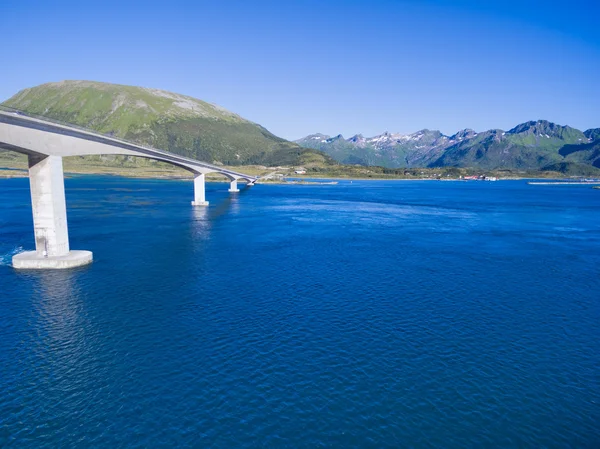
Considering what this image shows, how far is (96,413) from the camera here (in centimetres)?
1898

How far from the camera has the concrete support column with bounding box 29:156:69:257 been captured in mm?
42125

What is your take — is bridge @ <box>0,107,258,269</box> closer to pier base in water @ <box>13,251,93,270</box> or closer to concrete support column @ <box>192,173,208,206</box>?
pier base in water @ <box>13,251,93,270</box>

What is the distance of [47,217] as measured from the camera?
42.6 m

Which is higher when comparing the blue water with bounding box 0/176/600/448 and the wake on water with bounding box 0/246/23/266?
the wake on water with bounding box 0/246/23/266

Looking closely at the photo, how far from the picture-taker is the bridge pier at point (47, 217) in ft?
138

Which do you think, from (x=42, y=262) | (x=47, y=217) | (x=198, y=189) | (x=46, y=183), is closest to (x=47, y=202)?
(x=47, y=217)

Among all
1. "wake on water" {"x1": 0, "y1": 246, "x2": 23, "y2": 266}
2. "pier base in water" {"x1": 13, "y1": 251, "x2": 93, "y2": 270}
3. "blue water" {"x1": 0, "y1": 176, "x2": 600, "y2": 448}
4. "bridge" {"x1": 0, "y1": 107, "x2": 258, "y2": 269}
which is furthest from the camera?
"wake on water" {"x1": 0, "y1": 246, "x2": 23, "y2": 266}

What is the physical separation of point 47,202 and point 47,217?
1751 millimetres

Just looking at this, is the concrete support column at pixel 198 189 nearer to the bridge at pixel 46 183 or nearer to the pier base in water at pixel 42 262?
the bridge at pixel 46 183

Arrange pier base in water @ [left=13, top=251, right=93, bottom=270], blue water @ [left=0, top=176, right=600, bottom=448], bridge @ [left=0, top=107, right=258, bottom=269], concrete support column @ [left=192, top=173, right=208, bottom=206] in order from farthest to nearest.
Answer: concrete support column @ [left=192, top=173, right=208, bottom=206] < pier base in water @ [left=13, top=251, right=93, bottom=270] < bridge @ [left=0, top=107, right=258, bottom=269] < blue water @ [left=0, top=176, right=600, bottom=448]

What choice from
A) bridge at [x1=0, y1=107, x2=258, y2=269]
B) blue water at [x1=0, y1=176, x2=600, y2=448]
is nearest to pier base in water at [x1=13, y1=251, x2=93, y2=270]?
bridge at [x1=0, y1=107, x2=258, y2=269]

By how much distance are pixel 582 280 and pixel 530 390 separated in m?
30.4

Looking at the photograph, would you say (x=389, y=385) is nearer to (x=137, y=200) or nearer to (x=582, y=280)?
(x=582, y=280)

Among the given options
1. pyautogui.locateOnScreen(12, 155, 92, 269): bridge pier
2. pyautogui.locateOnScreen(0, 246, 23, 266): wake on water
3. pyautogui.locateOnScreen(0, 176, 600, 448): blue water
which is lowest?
pyautogui.locateOnScreen(0, 176, 600, 448): blue water
